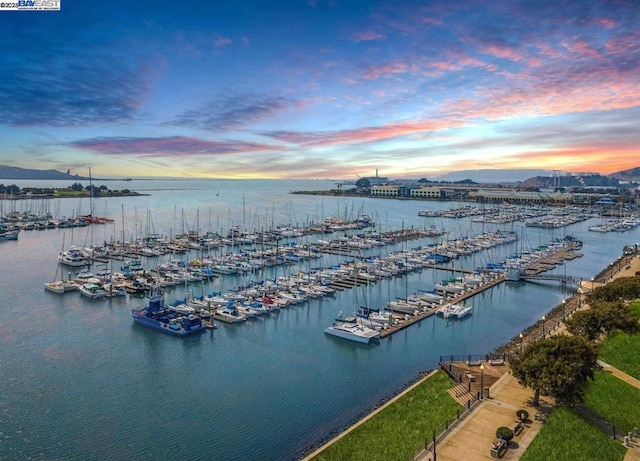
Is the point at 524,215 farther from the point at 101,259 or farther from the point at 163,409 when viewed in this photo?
the point at 163,409

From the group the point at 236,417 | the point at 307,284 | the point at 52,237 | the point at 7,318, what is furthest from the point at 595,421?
the point at 52,237

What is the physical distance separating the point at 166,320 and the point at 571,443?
2726cm

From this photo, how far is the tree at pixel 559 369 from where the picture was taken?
1870cm

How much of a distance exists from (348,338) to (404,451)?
15.5m

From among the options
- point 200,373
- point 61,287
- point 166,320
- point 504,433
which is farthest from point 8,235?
point 504,433

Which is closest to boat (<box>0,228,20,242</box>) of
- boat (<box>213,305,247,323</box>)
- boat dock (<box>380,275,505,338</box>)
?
boat (<box>213,305,247,323</box>)

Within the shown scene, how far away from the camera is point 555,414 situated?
18938 mm

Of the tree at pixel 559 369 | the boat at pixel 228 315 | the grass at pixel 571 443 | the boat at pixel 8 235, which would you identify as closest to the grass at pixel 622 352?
the tree at pixel 559 369

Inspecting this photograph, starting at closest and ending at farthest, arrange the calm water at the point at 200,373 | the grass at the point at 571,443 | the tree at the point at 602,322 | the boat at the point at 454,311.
Result: the grass at the point at 571,443 < the calm water at the point at 200,373 < the tree at the point at 602,322 < the boat at the point at 454,311

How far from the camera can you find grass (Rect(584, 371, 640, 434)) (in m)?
19.3

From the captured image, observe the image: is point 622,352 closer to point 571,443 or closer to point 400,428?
point 571,443

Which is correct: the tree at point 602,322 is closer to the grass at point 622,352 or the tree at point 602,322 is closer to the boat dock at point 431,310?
the grass at point 622,352

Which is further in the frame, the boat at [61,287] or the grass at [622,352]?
the boat at [61,287]

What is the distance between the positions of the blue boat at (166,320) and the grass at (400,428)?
17.4 metres
